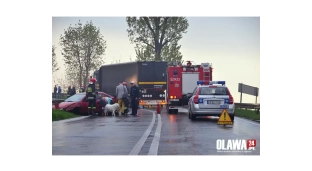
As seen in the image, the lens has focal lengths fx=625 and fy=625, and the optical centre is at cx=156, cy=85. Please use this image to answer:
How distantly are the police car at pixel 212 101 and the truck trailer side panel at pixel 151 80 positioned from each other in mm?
16737

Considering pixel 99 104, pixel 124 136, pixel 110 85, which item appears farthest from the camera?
pixel 110 85

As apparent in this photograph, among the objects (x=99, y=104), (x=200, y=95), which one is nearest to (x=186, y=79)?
(x=99, y=104)

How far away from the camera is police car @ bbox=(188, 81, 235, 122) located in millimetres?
21391

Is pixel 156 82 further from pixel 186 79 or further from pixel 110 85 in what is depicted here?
pixel 186 79

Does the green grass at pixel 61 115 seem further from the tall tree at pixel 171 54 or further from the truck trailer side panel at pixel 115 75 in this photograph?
the truck trailer side panel at pixel 115 75

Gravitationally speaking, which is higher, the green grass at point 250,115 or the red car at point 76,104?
the red car at point 76,104

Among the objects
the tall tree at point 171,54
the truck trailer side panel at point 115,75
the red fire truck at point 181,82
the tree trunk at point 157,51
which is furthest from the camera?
the truck trailer side panel at point 115,75

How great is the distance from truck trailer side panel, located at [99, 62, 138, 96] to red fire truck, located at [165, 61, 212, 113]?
9809mm

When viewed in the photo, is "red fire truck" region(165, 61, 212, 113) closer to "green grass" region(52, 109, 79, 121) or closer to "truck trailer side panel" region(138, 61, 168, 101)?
"green grass" region(52, 109, 79, 121)

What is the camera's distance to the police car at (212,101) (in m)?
21.4
